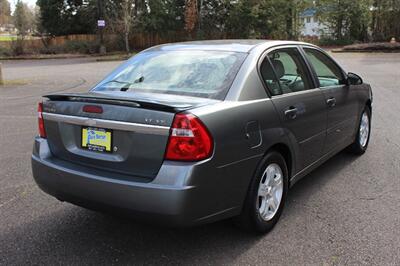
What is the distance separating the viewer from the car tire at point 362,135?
240 inches

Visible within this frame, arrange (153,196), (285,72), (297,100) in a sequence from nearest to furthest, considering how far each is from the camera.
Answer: (153,196) < (297,100) < (285,72)

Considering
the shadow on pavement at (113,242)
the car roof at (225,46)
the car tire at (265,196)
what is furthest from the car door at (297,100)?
the shadow on pavement at (113,242)

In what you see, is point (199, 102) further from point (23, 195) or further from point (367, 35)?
point (367, 35)

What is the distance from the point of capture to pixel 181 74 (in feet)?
13.2

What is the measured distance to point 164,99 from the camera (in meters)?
3.51

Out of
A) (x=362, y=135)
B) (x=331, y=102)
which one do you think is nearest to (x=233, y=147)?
(x=331, y=102)

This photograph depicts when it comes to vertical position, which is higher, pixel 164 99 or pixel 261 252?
pixel 164 99

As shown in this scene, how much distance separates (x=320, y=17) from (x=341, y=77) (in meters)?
41.1

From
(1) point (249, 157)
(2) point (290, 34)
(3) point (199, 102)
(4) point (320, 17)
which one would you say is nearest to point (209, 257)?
(1) point (249, 157)

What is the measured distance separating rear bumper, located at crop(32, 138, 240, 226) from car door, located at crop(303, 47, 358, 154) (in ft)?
6.61

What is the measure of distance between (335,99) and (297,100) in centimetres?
98

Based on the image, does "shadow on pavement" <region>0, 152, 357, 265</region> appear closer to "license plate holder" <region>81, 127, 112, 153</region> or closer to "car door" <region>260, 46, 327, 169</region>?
"license plate holder" <region>81, 127, 112, 153</region>

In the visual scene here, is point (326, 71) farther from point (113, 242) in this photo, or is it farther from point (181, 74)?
point (113, 242)

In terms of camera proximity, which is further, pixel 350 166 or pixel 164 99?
pixel 350 166
